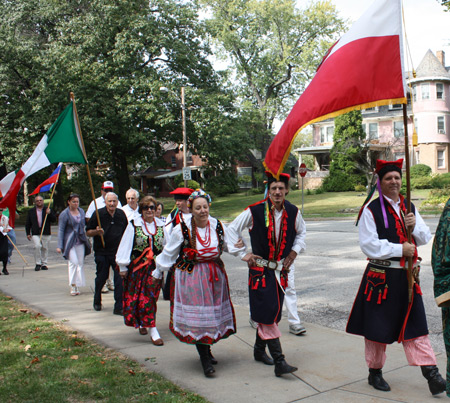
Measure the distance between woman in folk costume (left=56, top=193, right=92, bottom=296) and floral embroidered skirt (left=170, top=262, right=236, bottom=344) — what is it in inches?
179

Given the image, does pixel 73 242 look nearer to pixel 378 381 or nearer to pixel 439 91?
pixel 378 381

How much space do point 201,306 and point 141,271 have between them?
151cm

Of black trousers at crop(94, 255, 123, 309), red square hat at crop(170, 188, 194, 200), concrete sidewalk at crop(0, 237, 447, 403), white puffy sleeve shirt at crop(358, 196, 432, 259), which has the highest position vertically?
red square hat at crop(170, 188, 194, 200)

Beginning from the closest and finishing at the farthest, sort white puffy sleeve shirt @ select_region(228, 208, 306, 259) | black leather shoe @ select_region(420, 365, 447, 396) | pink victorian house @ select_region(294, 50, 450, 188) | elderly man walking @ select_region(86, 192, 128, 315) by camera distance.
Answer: black leather shoe @ select_region(420, 365, 447, 396), white puffy sleeve shirt @ select_region(228, 208, 306, 259), elderly man walking @ select_region(86, 192, 128, 315), pink victorian house @ select_region(294, 50, 450, 188)

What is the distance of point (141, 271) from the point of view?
6.13m

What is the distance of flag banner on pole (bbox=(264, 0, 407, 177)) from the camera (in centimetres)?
425

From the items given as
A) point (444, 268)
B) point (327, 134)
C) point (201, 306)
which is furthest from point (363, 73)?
point (327, 134)

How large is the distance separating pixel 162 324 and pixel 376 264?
3.56 metres

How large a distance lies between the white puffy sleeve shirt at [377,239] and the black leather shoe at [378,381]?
0.99m

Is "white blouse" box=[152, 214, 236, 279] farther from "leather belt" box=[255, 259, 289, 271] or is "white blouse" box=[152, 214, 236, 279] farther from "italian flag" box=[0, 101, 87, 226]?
"italian flag" box=[0, 101, 87, 226]

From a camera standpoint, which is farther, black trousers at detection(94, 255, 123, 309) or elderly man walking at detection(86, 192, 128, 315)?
elderly man walking at detection(86, 192, 128, 315)

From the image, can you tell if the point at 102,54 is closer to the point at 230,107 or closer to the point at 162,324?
the point at 230,107

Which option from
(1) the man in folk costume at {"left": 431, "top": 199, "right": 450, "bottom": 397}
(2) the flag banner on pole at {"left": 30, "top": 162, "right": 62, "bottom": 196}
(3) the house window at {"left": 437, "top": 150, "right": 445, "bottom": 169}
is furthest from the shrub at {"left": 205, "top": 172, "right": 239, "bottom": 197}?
(1) the man in folk costume at {"left": 431, "top": 199, "right": 450, "bottom": 397}

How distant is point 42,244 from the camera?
1252cm
